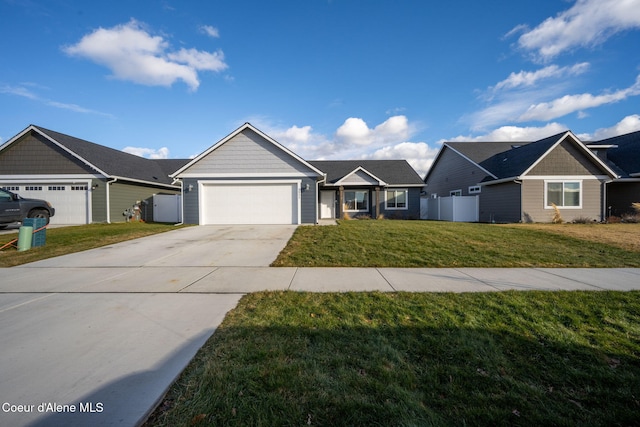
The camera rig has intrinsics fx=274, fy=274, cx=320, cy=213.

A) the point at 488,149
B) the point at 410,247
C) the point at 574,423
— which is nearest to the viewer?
the point at 574,423

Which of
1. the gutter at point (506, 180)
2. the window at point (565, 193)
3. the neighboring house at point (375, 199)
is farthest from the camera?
the neighboring house at point (375, 199)

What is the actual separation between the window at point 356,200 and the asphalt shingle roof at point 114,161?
47.3ft

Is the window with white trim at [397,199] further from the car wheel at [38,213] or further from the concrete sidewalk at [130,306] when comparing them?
the car wheel at [38,213]

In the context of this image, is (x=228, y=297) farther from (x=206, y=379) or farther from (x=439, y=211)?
(x=439, y=211)

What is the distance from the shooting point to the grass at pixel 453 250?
712 centimetres

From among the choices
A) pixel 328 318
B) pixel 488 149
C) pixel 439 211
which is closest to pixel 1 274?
pixel 328 318

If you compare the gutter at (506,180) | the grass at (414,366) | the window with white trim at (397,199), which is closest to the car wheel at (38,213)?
the grass at (414,366)

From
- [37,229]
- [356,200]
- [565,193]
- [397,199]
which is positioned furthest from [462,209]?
[37,229]

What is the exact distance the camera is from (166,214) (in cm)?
1944

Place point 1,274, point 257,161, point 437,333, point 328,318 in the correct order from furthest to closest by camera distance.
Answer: point 257,161, point 1,274, point 328,318, point 437,333

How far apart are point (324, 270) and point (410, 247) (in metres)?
3.45

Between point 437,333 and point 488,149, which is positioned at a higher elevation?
point 488,149

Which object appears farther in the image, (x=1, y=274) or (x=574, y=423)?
(x=1, y=274)

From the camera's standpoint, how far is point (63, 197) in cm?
1650
